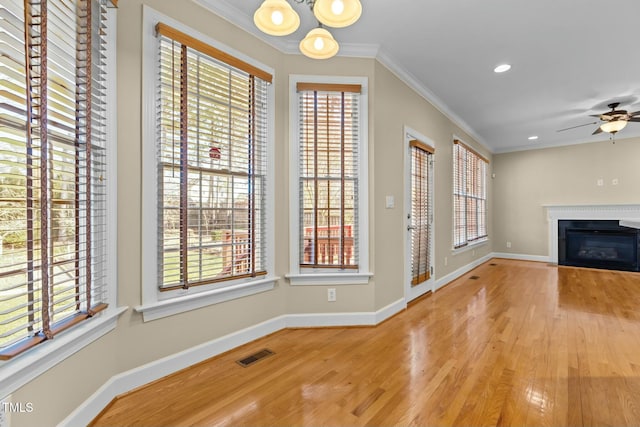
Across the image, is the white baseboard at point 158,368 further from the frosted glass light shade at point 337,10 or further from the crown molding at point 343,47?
the crown molding at point 343,47

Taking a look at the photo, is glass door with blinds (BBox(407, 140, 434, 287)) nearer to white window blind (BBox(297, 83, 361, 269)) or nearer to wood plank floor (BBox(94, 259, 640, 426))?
wood plank floor (BBox(94, 259, 640, 426))

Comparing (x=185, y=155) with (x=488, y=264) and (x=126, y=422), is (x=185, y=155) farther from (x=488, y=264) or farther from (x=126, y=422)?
(x=488, y=264)

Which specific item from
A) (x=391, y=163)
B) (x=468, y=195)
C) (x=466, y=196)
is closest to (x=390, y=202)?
(x=391, y=163)

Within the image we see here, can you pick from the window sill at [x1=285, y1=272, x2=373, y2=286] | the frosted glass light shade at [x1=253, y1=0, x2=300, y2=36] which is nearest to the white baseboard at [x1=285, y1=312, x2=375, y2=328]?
the window sill at [x1=285, y1=272, x2=373, y2=286]

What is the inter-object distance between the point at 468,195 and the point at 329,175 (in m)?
3.90

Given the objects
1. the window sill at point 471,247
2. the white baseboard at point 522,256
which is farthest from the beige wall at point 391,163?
the white baseboard at point 522,256

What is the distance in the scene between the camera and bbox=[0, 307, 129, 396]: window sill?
115 centimetres

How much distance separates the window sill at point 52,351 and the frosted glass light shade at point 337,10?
1.98m

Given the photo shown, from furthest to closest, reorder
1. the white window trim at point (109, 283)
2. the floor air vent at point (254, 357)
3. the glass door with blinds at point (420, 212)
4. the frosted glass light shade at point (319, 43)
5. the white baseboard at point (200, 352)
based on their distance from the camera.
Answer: the glass door with blinds at point (420, 212) → the floor air vent at point (254, 357) → the frosted glass light shade at point (319, 43) → the white baseboard at point (200, 352) → the white window trim at point (109, 283)

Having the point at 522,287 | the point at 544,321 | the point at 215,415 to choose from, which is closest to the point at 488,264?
the point at 522,287

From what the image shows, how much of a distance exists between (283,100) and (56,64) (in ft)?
5.44

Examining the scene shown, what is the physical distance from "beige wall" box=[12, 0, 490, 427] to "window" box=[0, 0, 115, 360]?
0.14 meters

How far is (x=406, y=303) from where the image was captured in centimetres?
346

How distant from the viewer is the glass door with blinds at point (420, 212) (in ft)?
11.8
